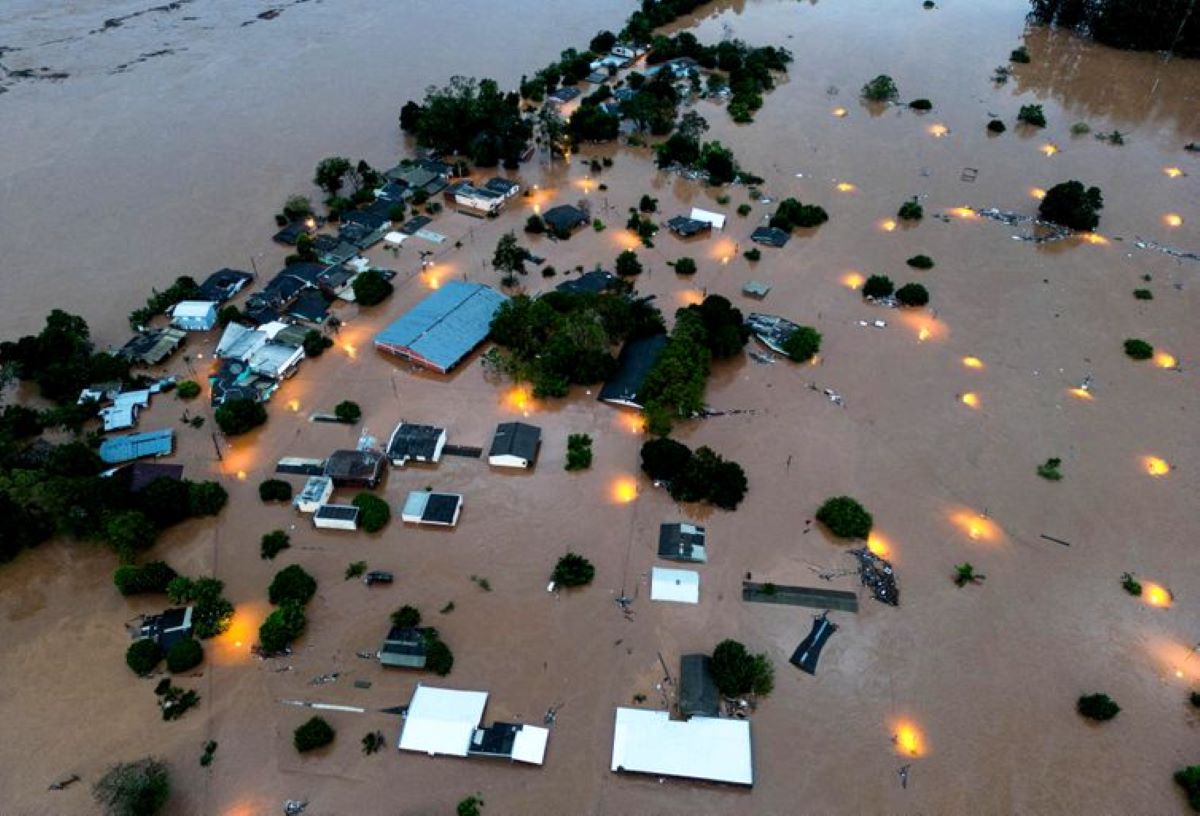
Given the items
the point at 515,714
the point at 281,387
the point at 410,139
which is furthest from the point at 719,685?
the point at 410,139

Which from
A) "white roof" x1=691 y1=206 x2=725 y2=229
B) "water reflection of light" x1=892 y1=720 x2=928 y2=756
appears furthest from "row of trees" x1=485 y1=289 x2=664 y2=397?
"water reflection of light" x1=892 y1=720 x2=928 y2=756

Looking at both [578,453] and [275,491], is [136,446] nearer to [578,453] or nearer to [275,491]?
[275,491]

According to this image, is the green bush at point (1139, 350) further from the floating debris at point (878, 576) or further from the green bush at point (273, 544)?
the green bush at point (273, 544)

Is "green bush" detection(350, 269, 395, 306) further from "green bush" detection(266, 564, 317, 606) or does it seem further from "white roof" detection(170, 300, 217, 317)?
"green bush" detection(266, 564, 317, 606)

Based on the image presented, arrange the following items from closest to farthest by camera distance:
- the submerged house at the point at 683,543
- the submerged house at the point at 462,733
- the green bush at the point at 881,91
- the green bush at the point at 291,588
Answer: the submerged house at the point at 462,733 < the green bush at the point at 291,588 < the submerged house at the point at 683,543 < the green bush at the point at 881,91

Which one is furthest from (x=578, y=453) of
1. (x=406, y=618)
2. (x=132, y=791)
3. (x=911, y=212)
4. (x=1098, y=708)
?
(x=911, y=212)

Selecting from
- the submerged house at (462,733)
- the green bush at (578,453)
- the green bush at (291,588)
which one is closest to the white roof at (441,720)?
the submerged house at (462,733)

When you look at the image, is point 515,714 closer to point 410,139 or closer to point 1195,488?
point 1195,488
